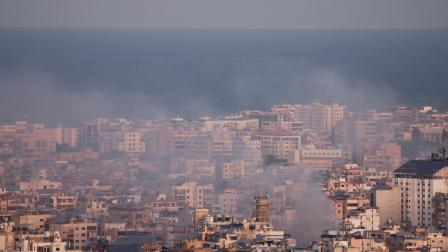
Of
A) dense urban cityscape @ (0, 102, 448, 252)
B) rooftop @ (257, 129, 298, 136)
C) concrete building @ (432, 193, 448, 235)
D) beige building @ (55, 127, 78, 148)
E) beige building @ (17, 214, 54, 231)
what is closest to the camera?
dense urban cityscape @ (0, 102, 448, 252)

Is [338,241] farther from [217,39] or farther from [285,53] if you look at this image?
[217,39]

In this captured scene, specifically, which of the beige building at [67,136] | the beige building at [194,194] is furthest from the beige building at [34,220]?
the beige building at [67,136]

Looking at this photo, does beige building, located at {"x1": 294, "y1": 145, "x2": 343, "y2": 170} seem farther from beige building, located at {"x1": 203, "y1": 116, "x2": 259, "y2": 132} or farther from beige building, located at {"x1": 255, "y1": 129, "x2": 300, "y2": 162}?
beige building, located at {"x1": 203, "y1": 116, "x2": 259, "y2": 132}

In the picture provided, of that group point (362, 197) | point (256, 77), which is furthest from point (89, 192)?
point (256, 77)

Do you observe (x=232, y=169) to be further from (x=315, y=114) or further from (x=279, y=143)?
(x=315, y=114)

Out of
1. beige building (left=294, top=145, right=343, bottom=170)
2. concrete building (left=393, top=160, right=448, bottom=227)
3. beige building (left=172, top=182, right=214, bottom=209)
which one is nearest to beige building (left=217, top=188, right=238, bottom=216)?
beige building (left=172, top=182, right=214, bottom=209)

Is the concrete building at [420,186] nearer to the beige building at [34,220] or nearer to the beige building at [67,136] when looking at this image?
the beige building at [34,220]

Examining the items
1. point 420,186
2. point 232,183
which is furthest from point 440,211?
point 232,183
